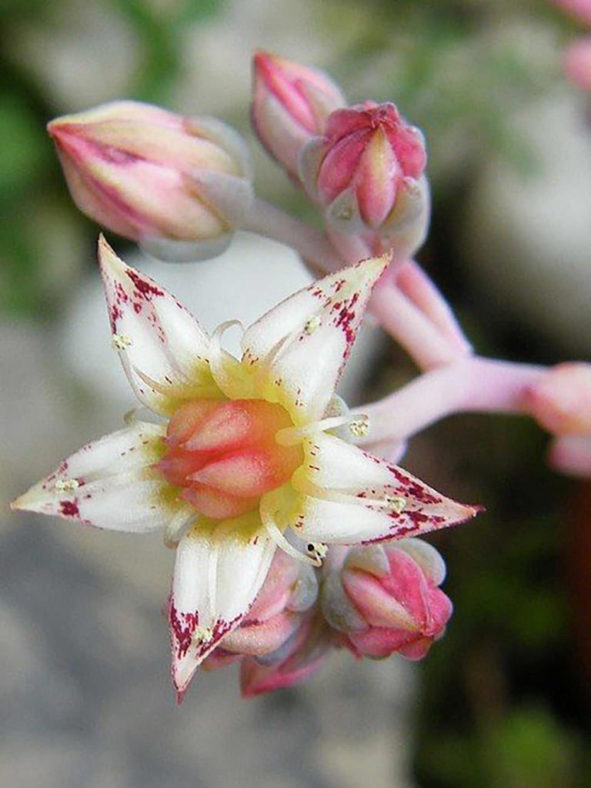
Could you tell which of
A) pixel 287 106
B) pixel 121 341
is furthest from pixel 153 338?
pixel 287 106

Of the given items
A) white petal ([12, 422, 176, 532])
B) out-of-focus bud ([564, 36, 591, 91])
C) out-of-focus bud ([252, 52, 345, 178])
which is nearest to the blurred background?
out-of-focus bud ([564, 36, 591, 91])

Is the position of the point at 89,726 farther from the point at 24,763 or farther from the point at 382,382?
the point at 382,382

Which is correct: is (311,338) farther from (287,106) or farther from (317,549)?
(287,106)

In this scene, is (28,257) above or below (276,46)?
below

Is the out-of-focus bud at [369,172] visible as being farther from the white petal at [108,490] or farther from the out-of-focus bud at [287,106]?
the white petal at [108,490]

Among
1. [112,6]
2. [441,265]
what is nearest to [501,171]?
[441,265]
